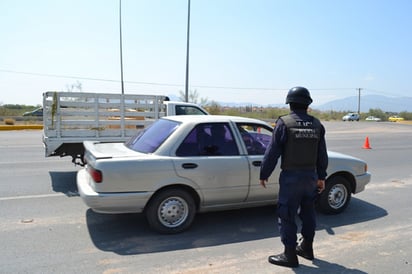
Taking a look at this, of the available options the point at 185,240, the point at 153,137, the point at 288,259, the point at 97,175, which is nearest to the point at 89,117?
the point at 153,137

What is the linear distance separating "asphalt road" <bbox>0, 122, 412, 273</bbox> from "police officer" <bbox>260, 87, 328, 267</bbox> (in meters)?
0.41

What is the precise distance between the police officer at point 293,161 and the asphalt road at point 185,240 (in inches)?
16.2

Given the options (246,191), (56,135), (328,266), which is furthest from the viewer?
(56,135)

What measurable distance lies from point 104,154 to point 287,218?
2412 millimetres

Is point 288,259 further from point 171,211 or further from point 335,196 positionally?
point 335,196

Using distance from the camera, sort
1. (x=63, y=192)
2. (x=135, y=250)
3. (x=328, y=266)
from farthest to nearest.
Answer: (x=63, y=192) → (x=135, y=250) → (x=328, y=266)

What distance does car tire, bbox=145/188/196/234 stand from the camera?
182 inches

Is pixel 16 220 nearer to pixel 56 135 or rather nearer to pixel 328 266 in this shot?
pixel 56 135

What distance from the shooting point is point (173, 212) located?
15.4ft

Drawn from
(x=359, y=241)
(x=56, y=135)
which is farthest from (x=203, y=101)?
(x=359, y=241)

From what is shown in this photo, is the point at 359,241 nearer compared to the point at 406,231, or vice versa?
the point at 359,241

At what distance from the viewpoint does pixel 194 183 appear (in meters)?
4.72

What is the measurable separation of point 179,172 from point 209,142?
0.64 meters

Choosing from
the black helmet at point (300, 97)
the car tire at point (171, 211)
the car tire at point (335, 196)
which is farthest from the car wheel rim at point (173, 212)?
the car tire at point (335, 196)
